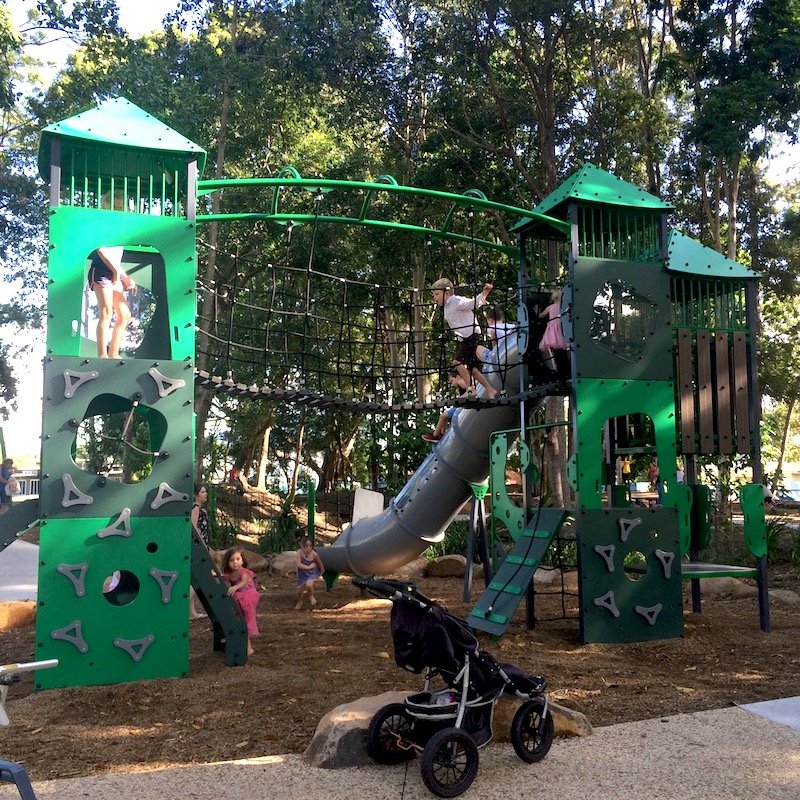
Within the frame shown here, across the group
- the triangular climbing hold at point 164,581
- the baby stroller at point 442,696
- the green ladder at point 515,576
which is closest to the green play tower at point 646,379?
the green ladder at point 515,576

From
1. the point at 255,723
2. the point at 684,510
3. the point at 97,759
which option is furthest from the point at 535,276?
the point at 97,759

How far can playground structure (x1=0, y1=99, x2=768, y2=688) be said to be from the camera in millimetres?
5828

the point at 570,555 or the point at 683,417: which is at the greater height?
the point at 683,417

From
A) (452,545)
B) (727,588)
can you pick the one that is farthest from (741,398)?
(452,545)

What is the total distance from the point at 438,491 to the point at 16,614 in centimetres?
453

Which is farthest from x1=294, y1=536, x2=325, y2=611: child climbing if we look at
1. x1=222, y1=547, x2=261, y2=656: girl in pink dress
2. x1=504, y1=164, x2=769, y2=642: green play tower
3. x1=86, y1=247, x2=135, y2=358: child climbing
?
x1=86, y1=247, x2=135, y2=358: child climbing

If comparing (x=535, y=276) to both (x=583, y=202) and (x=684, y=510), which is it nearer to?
(x=583, y=202)

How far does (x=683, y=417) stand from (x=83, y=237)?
17.4ft

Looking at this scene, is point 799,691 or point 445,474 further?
point 445,474

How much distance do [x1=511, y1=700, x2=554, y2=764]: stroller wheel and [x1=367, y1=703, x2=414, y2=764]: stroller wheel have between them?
50cm

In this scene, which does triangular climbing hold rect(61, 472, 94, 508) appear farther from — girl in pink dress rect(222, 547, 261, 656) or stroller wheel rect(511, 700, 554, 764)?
stroller wheel rect(511, 700, 554, 764)

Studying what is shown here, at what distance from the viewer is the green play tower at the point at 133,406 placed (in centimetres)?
572

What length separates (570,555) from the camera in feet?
43.2

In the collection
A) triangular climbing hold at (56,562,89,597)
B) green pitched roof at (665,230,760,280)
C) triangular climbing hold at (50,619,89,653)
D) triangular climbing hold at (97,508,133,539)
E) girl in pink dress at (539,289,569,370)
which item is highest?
green pitched roof at (665,230,760,280)
